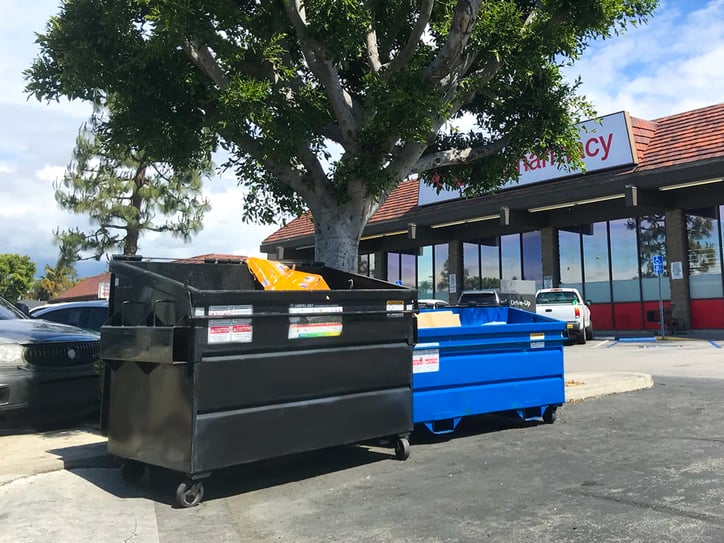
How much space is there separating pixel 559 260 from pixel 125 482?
2354 cm

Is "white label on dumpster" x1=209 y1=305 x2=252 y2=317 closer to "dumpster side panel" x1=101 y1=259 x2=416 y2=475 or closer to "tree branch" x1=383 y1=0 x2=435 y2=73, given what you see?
"dumpster side panel" x1=101 y1=259 x2=416 y2=475

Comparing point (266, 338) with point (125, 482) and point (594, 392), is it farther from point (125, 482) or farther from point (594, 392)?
point (594, 392)

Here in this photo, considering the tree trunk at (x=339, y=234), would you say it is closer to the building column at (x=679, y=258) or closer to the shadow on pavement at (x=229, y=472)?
the shadow on pavement at (x=229, y=472)

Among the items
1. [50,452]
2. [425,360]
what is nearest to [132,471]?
[50,452]

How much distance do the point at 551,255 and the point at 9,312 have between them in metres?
21.9

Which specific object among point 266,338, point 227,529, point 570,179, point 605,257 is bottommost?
point 227,529

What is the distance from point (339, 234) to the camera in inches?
329

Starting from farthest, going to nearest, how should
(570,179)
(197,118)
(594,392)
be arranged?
1. (570,179)
2. (594,392)
3. (197,118)

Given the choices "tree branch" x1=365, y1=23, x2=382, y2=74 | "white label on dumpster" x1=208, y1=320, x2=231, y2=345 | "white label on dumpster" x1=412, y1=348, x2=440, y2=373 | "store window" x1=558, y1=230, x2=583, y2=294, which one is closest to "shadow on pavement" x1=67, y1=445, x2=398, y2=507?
"white label on dumpster" x1=412, y1=348, x2=440, y2=373

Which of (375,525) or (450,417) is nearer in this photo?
(375,525)

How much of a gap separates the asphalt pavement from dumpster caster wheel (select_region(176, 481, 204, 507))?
0.08m

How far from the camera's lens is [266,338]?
4.91 meters

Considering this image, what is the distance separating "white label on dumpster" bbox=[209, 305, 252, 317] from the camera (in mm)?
4617

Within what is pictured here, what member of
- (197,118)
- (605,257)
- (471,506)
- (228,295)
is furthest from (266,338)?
(605,257)
